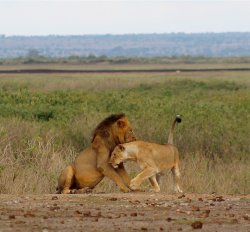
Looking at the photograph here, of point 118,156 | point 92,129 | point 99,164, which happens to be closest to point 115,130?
point 118,156

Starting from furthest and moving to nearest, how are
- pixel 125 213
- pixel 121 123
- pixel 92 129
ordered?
1. pixel 92 129
2. pixel 121 123
3. pixel 125 213

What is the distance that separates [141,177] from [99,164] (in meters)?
0.73

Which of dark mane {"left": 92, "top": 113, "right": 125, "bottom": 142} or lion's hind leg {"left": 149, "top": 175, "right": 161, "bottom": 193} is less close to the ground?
dark mane {"left": 92, "top": 113, "right": 125, "bottom": 142}

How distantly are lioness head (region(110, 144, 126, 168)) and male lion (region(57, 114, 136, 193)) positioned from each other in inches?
3.7

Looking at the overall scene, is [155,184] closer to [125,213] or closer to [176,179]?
[176,179]

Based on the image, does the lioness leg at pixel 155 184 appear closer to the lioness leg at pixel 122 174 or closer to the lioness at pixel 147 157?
the lioness at pixel 147 157

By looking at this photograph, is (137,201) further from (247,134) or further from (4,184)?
(247,134)

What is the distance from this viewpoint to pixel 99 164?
16.6m

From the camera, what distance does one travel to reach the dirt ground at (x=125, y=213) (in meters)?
11.8

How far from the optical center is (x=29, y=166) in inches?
805

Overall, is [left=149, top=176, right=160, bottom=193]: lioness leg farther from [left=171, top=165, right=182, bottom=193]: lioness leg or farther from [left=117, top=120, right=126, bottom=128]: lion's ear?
[left=117, top=120, right=126, bottom=128]: lion's ear

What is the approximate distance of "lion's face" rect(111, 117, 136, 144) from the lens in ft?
55.6

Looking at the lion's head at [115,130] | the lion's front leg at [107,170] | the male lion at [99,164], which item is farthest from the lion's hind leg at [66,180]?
the lion's head at [115,130]

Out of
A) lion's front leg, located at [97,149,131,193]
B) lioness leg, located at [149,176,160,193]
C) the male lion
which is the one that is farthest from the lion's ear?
lioness leg, located at [149,176,160,193]
